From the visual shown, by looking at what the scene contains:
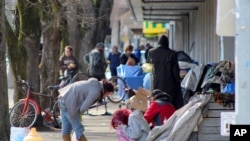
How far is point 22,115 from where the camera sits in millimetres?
16453

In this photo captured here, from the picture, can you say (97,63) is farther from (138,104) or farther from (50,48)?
(138,104)

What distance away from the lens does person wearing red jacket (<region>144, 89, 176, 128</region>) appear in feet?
38.2

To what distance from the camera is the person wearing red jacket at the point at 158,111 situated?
11641mm

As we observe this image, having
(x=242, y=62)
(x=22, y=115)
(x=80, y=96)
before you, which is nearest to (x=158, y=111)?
(x=80, y=96)

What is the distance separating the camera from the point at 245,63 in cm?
564

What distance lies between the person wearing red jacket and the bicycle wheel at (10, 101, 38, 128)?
5.23m

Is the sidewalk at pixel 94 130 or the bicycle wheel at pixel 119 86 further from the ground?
the bicycle wheel at pixel 119 86

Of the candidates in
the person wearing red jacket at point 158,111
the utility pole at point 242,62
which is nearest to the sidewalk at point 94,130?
the person wearing red jacket at point 158,111

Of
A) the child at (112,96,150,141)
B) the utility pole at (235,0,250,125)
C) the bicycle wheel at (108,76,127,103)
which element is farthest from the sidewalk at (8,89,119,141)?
the utility pole at (235,0,250,125)

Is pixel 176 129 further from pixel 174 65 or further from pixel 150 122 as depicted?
pixel 174 65

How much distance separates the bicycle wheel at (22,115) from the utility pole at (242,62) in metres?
11.1

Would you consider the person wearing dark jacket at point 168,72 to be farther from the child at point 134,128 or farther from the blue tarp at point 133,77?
the blue tarp at point 133,77

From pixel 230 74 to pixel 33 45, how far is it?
6058mm

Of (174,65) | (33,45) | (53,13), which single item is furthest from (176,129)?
(53,13)
